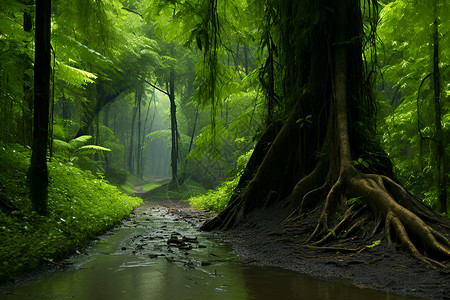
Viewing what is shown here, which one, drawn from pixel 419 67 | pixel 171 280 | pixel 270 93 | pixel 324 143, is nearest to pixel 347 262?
pixel 171 280

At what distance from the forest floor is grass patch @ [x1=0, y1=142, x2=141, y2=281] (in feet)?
9.11

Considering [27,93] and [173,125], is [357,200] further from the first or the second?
[173,125]

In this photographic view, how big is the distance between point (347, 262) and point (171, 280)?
7.49 feet

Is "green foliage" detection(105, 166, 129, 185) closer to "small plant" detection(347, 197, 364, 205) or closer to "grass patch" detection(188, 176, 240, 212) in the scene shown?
"grass patch" detection(188, 176, 240, 212)

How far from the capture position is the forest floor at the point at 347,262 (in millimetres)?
3575

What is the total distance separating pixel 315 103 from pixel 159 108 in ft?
236

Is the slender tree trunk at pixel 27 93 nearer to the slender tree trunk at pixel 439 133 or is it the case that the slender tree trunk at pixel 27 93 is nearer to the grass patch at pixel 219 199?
the grass patch at pixel 219 199

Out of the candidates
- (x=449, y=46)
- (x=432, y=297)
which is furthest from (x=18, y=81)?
(x=449, y=46)

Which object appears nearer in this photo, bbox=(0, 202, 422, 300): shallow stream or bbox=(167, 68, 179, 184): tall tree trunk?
bbox=(0, 202, 422, 300): shallow stream

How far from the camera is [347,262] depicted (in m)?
4.47

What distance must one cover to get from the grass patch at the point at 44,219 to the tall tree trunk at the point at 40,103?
0.36 metres

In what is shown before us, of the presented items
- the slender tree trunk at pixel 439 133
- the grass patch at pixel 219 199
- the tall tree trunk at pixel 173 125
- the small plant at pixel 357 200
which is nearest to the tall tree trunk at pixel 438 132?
the slender tree trunk at pixel 439 133

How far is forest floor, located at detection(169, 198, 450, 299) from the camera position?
3575 mm

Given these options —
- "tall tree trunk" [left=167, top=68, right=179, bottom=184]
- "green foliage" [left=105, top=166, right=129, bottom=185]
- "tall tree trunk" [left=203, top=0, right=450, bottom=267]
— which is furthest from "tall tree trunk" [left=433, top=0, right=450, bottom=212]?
"green foliage" [left=105, top=166, right=129, bottom=185]
